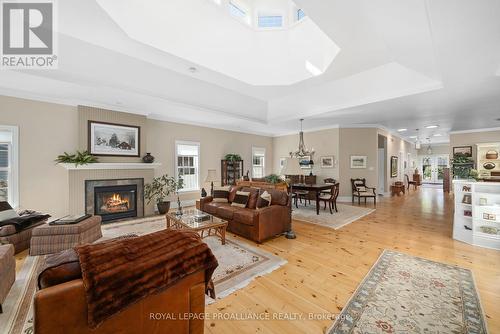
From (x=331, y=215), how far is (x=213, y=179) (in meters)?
3.25

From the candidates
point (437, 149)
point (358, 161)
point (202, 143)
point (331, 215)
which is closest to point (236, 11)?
point (202, 143)

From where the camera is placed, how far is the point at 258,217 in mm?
3494

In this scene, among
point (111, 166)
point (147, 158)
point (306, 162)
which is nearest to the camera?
point (111, 166)

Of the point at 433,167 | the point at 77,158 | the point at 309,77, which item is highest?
the point at 309,77

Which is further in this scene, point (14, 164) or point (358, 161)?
point (358, 161)

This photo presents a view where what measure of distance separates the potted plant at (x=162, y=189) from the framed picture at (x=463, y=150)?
1085 centimetres

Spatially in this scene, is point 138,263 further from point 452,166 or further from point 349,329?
point 452,166

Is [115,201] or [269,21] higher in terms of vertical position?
[269,21]

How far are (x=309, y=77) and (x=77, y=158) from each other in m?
5.22

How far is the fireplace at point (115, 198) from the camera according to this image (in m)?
4.70

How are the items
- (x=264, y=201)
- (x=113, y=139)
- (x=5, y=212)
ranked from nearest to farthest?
(x=5, y=212), (x=264, y=201), (x=113, y=139)

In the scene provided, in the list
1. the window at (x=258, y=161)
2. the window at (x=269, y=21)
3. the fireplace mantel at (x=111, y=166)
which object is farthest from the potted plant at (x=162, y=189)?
the window at (x=269, y=21)

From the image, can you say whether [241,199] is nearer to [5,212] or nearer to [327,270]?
[327,270]

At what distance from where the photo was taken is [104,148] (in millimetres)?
4906
